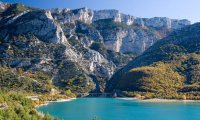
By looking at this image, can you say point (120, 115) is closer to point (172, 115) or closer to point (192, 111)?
point (172, 115)

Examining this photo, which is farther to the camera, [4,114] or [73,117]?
[73,117]

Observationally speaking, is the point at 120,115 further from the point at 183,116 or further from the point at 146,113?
the point at 183,116

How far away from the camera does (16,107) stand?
91.6 m

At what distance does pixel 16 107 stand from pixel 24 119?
11.8 meters

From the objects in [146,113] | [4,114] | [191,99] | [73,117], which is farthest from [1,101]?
[191,99]

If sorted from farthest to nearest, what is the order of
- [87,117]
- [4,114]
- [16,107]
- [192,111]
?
[192,111] < [87,117] < [16,107] < [4,114]

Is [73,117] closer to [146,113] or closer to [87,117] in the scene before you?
[87,117]

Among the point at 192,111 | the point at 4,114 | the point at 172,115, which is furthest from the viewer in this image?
the point at 192,111

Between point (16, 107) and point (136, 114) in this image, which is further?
point (136, 114)

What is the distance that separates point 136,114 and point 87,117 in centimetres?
1966

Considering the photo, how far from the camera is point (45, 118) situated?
82438 mm

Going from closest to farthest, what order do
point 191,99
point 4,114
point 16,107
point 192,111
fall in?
point 4,114
point 16,107
point 192,111
point 191,99

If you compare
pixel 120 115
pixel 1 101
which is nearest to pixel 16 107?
pixel 1 101

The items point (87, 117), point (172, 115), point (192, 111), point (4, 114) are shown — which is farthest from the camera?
point (192, 111)
